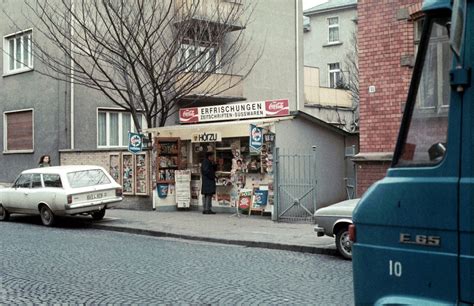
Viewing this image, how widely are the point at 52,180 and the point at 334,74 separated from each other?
29.5m

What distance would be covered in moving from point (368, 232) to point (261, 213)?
13.2 m

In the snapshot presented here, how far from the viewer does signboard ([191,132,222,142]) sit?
16859mm

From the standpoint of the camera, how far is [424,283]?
294 cm

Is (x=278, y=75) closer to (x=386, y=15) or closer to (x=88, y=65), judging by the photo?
(x=88, y=65)

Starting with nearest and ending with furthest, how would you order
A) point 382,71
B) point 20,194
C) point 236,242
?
point 236,242
point 382,71
point 20,194

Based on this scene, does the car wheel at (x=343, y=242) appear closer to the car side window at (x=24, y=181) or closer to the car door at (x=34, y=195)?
the car door at (x=34, y=195)

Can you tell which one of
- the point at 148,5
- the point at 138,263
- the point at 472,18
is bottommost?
the point at 138,263

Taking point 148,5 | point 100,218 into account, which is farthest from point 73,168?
point 148,5

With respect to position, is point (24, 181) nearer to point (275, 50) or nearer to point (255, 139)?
point (255, 139)

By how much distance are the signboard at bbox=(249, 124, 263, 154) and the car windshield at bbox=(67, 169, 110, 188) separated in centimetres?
403

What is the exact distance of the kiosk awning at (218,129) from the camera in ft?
52.9

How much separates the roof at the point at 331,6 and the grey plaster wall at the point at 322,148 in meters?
26.3

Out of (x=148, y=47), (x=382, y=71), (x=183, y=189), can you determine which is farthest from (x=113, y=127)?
(x=382, y=71)

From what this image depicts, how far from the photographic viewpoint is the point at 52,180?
15.6 m
